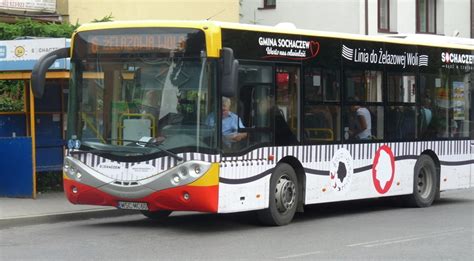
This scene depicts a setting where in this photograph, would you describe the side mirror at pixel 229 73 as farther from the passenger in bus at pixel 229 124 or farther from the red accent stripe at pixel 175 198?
the red accent stripe at pixel 175 198

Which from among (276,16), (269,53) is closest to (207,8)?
(276,16)

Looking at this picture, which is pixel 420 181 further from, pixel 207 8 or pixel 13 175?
pixel 207 8

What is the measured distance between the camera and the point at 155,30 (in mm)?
11148

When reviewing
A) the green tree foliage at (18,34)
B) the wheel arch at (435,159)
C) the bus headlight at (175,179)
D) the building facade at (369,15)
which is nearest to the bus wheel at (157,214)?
the bus headlight at (175,179)

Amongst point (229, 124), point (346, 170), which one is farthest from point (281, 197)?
point (346, 170)

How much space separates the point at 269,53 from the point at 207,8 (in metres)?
15.9

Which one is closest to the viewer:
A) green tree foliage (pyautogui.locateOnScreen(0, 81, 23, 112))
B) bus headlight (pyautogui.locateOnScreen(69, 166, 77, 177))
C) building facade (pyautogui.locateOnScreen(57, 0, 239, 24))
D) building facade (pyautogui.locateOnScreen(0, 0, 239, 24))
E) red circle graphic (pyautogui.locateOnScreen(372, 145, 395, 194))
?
bus headlight (pyautogui.locateOnScreen(69, 166, 77, 177))

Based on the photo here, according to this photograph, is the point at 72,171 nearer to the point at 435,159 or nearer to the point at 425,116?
the point at 425,116

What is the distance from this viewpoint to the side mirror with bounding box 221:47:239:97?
10.5 metres

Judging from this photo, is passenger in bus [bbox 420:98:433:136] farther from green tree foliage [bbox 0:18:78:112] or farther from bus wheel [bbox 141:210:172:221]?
green tree foliage [bbox 0:18:78:112]

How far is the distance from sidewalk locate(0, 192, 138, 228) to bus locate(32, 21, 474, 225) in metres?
1.24

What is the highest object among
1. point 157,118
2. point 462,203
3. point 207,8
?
point 207,8

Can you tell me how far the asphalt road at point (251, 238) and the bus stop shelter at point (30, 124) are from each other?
8.14ft

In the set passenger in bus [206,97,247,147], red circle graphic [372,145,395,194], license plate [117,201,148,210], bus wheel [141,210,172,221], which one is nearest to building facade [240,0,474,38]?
red circle graphic [372,145,395,194]
